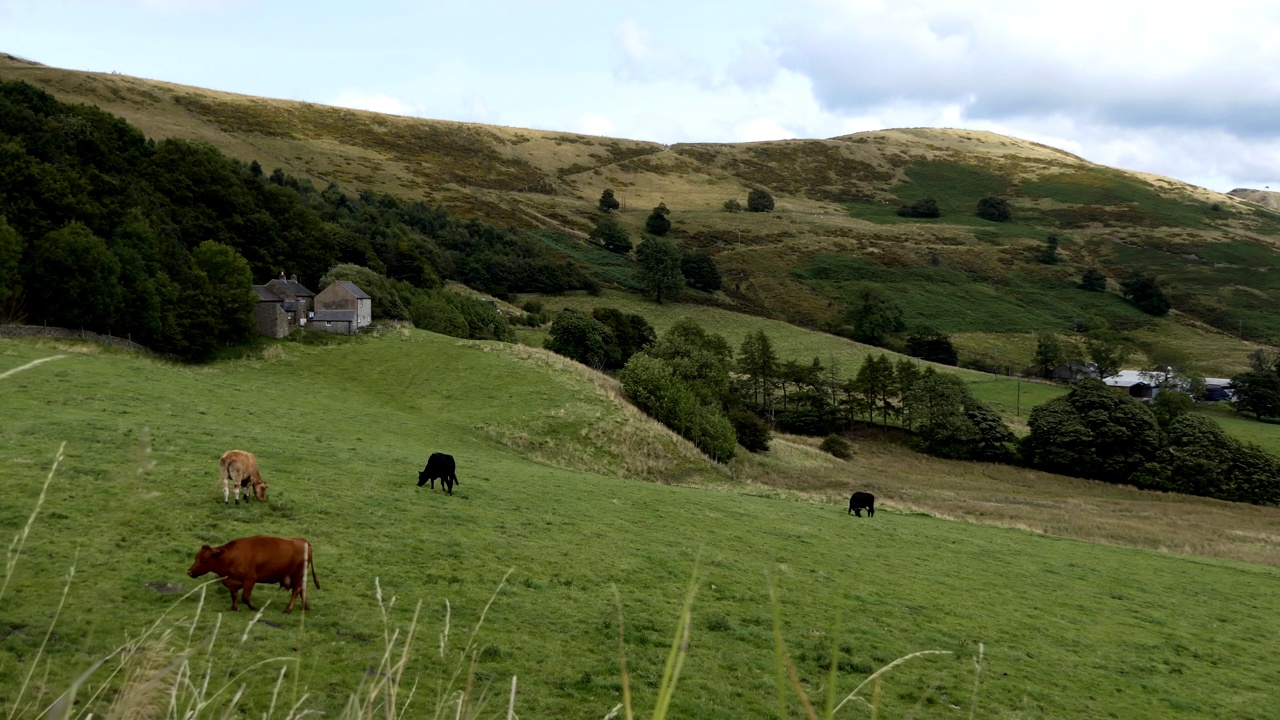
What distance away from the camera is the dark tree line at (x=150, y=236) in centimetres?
4500

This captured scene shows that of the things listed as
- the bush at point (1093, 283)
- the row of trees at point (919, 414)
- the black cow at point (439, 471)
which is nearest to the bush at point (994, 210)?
the bush at point (1093, 283)

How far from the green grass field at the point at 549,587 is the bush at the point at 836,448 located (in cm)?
3764

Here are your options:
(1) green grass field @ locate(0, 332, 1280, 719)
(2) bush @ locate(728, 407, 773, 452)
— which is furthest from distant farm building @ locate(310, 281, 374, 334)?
(2) bush @ locate(728, 407, 773, 452)

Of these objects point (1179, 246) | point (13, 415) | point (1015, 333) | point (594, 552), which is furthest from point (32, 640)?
point (1179, 246)

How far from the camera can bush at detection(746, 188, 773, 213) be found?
184 metres

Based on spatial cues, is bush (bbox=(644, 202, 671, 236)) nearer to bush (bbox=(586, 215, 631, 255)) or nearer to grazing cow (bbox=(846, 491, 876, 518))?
bush (bbox=(586, 215, 631, 255))

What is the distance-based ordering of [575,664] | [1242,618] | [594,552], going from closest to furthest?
[575,664] → [594,552] → [1242,618]

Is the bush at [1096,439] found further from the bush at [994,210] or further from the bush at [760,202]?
the bush at [994,210]

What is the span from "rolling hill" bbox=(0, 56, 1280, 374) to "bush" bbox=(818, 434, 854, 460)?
5001cm

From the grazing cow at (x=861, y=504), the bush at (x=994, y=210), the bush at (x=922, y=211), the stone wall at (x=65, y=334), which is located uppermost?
the bush at (x=994, y=210)

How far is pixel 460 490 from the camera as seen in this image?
24.7 metres

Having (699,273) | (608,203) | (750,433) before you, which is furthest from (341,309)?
(608,203)

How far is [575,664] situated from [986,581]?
1581 cm

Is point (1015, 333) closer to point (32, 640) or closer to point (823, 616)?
point (823, 616)
